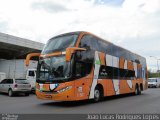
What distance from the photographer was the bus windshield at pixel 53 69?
13.7 m

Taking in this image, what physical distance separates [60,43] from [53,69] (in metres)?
1.59

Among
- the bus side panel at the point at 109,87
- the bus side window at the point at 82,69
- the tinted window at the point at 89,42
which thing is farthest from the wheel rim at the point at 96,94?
the tinted window at the point at 89,42

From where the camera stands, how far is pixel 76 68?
13922 millimetres

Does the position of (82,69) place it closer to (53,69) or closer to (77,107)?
(53,69)

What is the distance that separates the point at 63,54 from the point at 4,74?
1630cm

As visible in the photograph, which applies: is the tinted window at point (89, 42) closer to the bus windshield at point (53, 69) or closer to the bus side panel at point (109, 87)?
the bus windshield at point (53, 69)

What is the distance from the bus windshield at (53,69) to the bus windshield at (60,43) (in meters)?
0.54

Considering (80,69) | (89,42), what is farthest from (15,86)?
(80,69)

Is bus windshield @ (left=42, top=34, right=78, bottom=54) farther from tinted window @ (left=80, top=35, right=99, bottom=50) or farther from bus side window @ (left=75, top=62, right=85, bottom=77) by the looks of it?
bus side window @ (left=75, top=62, right=85, bottom=77)

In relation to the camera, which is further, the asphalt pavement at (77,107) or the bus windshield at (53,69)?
the bus windshield at (53,69)

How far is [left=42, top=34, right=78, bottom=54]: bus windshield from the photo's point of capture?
47.0ft

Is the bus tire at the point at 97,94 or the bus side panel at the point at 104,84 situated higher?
the bus side panel at the point at 104,84

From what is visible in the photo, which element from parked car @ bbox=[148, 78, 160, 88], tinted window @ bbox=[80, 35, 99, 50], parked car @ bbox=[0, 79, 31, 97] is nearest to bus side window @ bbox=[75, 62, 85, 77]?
tinted window @ bbox=[80, 35, 99, 50]

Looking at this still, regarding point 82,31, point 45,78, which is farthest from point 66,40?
point 45,78
